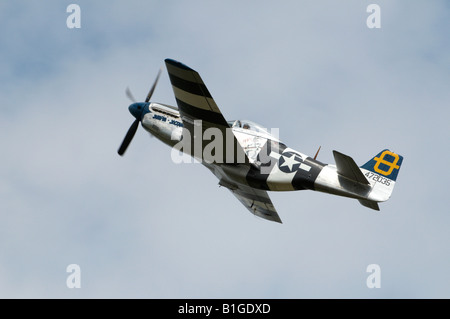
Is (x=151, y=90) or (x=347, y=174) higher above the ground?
(x=151, y=90)

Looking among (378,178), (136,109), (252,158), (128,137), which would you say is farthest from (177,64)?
(378,178)

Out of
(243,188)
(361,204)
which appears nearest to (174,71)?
(243,188)

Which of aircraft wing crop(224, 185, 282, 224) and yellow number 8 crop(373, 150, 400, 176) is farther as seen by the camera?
aircraft wing crop(224, 185, 282, 224)

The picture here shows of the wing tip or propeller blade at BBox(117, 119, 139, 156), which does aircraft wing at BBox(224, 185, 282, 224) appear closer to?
propeller blade at BBox(117, 119, 139, 156)

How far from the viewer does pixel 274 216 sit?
1134 inches

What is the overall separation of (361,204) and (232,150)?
476 cm

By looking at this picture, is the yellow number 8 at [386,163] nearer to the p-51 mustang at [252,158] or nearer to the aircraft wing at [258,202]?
the p-51 mustang at [252,158]

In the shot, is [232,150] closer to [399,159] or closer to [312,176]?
[312,176]

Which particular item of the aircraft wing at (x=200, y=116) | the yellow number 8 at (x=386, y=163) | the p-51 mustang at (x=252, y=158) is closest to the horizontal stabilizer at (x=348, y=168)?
the p-51 mustang at (x=252, y=158)

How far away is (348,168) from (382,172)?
1.41 m

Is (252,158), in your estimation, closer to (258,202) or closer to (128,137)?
(258,202)

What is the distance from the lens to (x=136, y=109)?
94.8 ft

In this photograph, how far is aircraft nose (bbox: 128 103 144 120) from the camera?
28781 mm

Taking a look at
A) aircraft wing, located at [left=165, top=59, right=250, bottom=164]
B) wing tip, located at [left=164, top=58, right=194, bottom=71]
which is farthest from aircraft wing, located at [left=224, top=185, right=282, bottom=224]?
wing tip, located at [left=164, top=58, right=194, bottom=71]
